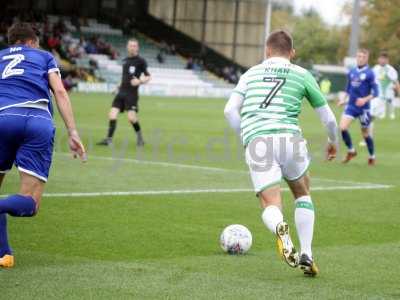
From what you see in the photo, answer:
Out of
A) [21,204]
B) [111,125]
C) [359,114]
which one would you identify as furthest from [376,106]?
[21,204]

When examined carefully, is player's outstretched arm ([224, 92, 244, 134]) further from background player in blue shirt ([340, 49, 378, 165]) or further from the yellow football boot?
background player in blue shirt ([340, 49, 378, 165])

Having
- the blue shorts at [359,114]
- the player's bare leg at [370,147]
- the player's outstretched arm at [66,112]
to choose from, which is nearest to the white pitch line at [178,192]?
the player's bare leg at [370,147]

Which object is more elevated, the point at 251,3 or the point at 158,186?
the point at 158,186

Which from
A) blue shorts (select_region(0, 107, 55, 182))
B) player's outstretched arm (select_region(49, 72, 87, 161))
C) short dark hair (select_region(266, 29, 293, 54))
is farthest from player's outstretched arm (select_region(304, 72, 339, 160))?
blue shorts (select_region(0, 107, 55, 182))

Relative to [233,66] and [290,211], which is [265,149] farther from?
[233,66]

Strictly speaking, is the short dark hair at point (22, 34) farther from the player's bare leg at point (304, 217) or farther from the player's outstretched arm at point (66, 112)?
the player's bare leg at point (304, 217)

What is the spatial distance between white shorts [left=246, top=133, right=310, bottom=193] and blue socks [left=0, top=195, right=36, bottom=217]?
1.84m

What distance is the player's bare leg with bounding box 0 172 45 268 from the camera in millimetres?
7871

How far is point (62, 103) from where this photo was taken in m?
8.29

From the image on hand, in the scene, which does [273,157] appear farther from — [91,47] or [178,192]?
[91,47]

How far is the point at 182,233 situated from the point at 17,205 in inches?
119

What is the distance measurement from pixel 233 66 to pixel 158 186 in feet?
160

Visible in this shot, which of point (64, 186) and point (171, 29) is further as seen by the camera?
point (171, 29)

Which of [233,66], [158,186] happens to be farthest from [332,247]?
[233,66]
